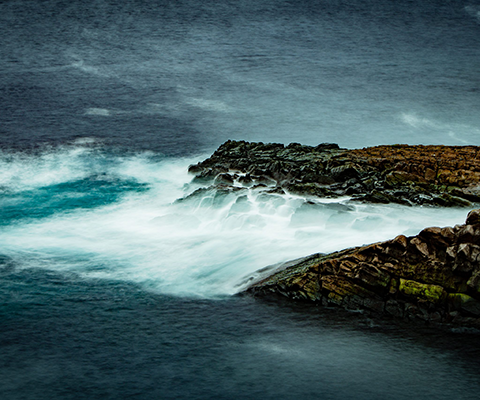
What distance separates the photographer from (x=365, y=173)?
65375mm

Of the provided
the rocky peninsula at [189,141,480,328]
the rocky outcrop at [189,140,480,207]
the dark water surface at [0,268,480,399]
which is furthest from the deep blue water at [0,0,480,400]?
the rocky outcrop at [189,140,480,207]

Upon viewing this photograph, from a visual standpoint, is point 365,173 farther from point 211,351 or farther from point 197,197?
point 211,351

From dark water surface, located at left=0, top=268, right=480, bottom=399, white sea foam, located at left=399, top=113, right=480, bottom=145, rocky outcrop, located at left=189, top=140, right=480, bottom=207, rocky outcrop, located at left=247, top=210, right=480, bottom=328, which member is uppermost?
white sea foam, located at left=399, top=113, right=480, bottom=145

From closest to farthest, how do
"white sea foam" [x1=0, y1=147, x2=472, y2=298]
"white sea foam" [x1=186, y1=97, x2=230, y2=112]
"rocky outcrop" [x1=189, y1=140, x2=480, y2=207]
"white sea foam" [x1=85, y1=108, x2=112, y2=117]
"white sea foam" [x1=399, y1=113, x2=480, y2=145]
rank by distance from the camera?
"white sea foam" [x1=0, y1=147, x2=472, y2=298] < "rocky outcrop" [x1=189, y1=140, x2=480, y2=207] < "white sea foam" [x1=399, y1=113, x2=480, y2=145] < "white sea foam" [x1=85, y1=108, x2=112, y2=117] < "white sea foam" [x1=186, y1=97, x2=230, y2=112]

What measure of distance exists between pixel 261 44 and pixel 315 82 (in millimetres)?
18510

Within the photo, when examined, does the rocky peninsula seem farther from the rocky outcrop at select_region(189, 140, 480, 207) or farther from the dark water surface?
the dark water surface

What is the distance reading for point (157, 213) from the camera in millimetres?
65375

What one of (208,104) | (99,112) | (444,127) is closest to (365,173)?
(444,127)

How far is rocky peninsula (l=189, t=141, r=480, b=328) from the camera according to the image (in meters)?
43.2

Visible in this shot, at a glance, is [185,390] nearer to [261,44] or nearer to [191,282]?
[191,282]

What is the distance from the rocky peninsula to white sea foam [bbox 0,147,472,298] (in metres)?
2.39

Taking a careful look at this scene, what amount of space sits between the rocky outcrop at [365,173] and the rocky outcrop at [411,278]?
17203mm

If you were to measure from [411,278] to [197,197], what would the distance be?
2727 centimetres

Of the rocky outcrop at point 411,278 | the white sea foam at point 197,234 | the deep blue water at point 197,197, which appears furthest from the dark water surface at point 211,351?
the white sea foam at point 197,234
